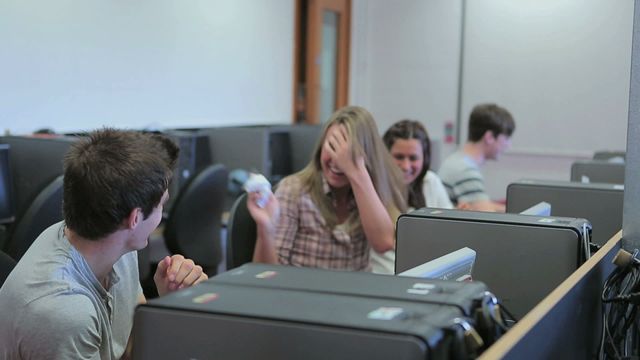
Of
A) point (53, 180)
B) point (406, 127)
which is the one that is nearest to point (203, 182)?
point (53, 180)

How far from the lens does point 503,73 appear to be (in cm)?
610

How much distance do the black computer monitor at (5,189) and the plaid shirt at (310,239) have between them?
4.79ft

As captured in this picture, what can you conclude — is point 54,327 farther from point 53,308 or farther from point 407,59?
point 407,59

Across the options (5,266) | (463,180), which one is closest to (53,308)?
(5,266)

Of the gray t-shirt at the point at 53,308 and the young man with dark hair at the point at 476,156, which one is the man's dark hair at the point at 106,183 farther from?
the young man with dark hair at the point at 476,156

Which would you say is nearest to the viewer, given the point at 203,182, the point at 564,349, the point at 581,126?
the point at 564,349

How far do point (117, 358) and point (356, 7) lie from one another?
5394 mm

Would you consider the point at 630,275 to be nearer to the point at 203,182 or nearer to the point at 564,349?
the point at 564,349

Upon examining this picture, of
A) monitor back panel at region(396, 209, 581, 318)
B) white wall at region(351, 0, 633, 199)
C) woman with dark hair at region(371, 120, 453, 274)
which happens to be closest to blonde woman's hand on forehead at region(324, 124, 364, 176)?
woman with dark hair at region(371, 120, 453, 274)

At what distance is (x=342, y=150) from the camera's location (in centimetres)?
240

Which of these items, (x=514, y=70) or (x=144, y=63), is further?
(x=514, y=70)

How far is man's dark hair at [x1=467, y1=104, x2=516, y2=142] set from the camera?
3826mm

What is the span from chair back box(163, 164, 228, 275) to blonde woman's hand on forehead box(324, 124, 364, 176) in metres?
1.20

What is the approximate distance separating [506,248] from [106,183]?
2.54 ft
